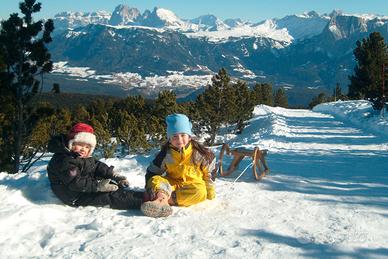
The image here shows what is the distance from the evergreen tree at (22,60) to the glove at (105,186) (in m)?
17.6

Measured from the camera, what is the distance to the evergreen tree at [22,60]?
22.4m

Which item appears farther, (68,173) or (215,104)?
(215,104)

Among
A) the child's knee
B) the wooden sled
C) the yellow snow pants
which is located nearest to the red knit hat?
the yellow snow pants

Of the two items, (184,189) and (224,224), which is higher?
(184,189)

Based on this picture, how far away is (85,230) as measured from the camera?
544cm

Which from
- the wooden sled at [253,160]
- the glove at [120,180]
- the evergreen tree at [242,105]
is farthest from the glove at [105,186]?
the evergreen tree at [242,105]

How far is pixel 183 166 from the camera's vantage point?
22.3ft

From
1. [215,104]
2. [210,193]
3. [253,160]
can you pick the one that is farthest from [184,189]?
[215,104]

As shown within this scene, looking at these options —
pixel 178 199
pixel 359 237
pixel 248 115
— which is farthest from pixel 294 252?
pixel 248 115

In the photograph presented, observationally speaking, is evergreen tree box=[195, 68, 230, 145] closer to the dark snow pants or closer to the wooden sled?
the wooden sled

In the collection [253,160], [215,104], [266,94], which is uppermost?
[253,160]

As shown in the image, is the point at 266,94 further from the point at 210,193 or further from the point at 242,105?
the point at 210,193

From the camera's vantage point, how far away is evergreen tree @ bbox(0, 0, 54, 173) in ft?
73.4

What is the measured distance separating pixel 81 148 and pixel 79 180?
1.78 ft
